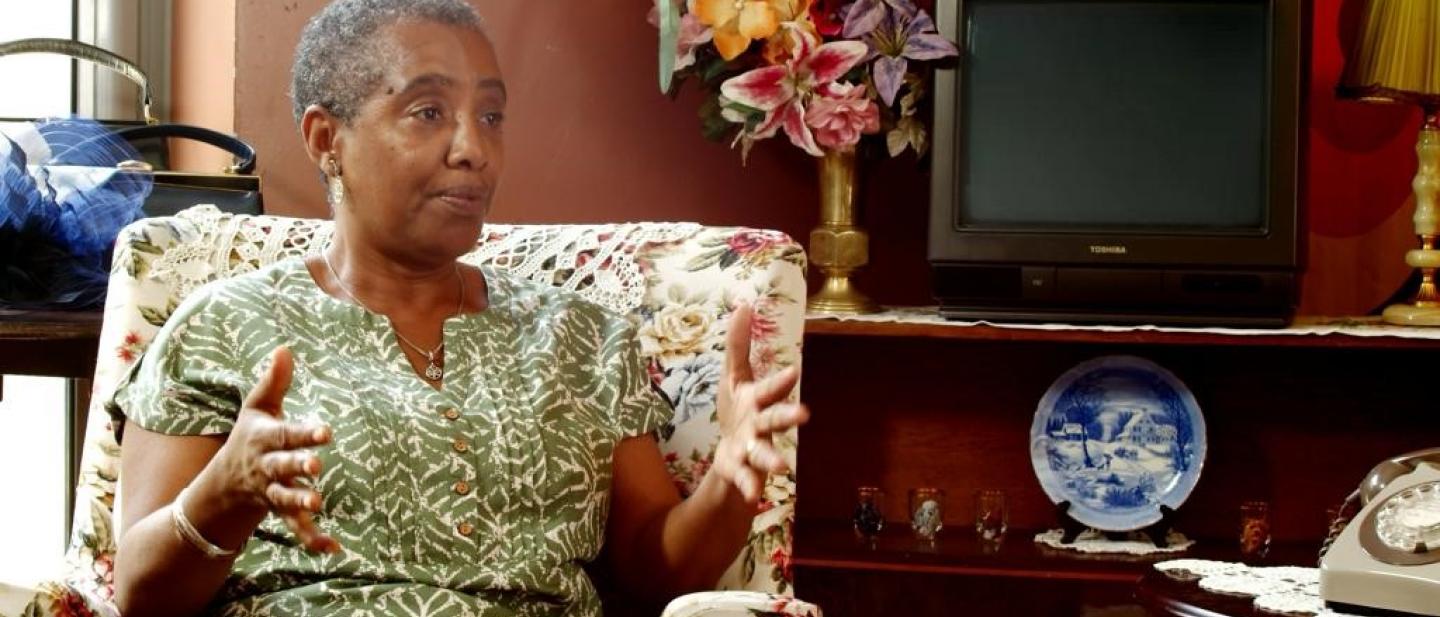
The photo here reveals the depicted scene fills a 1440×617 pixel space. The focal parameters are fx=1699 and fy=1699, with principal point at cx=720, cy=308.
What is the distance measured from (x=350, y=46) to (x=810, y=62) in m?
0.87

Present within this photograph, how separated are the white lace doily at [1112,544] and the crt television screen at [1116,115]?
1.51 ft

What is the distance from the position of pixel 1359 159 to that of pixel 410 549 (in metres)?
1.73

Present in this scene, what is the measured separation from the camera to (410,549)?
154 cm

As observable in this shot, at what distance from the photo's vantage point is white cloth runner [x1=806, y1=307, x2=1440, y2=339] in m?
2.28

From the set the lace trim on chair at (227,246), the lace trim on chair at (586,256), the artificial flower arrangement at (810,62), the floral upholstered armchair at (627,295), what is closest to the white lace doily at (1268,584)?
the floral upholstered armchair at (627,295)

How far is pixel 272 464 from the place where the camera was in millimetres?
1185

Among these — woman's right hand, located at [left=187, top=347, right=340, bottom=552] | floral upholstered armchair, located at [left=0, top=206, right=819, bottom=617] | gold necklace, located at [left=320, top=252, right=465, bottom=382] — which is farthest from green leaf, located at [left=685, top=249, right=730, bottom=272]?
woman's right hand, located at [left=187, top=347, right=340, bottom=552]

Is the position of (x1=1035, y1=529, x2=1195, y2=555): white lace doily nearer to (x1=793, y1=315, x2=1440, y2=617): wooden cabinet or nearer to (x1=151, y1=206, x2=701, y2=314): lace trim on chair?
(x1=793, y1=315, x2=1440, y2=617): wooden cabinet

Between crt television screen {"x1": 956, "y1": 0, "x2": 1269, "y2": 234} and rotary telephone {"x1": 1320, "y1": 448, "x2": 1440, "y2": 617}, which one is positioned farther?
crt television screen {"x1": 956, "y1": 0, "x2": 1269, "y2": 234}

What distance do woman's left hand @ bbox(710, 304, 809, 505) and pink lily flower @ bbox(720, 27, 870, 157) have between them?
1.01 meters

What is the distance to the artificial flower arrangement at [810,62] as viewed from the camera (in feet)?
7.71

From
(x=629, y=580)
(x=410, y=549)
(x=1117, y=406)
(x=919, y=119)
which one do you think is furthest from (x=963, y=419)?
(x=410, y=549)

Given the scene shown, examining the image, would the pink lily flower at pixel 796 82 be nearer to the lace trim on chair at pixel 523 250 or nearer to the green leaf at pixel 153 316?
the lace trim on chair at pixel 523 250

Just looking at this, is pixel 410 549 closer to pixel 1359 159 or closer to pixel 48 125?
pixel 48 125
